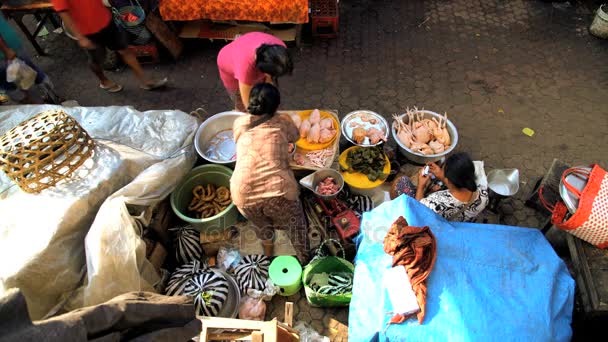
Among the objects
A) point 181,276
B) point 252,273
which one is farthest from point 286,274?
point 181,276

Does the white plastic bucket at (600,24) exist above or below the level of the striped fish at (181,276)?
above

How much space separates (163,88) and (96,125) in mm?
1947

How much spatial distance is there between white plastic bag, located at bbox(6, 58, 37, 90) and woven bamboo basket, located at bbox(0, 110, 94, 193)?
216cm

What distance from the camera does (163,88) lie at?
552cm

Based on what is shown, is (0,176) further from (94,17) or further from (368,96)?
(368,96)

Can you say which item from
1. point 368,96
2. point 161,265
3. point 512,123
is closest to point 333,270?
point 161,265

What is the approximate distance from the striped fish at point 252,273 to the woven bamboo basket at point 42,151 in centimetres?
170

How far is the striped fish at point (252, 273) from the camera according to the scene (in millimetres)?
3428

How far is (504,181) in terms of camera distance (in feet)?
13.0

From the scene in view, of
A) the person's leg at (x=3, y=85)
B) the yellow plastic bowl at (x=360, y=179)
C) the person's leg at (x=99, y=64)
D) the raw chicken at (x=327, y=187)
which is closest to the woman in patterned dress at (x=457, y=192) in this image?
the yellow plastic bowl at (x=360, y=179)

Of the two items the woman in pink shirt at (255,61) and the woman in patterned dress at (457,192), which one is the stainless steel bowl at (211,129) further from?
the woman in patterned dress at (457,192)

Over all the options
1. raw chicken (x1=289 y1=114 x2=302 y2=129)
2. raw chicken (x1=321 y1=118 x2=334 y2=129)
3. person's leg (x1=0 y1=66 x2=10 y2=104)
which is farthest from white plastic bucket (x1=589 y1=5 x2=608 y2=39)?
person's leg (x1=0 y1=66 x2=10 y2=104)

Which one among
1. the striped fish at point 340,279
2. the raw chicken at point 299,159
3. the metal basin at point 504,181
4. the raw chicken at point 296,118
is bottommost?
the striped fish at point 340,279

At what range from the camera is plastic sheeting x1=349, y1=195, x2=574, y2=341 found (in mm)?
2455
